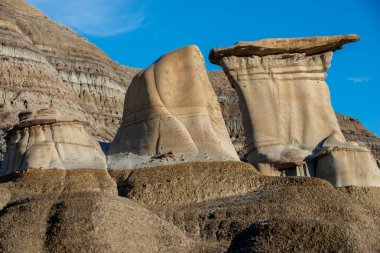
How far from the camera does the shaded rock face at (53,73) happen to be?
228 ft

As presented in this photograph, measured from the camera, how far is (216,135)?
2812cm

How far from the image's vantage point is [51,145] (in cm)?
2739

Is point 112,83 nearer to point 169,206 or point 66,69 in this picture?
point 66,69

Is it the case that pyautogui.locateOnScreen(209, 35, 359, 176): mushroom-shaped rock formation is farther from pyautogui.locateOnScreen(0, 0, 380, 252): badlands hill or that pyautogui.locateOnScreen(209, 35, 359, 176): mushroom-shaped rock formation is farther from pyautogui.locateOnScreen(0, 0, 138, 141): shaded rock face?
pyautogui.locateOnScreen(0, 0, 138, 141): shaded rock face

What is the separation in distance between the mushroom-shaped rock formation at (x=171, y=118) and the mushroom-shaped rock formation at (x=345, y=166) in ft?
10.8

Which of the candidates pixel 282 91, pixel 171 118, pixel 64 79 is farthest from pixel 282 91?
pixel 64 79

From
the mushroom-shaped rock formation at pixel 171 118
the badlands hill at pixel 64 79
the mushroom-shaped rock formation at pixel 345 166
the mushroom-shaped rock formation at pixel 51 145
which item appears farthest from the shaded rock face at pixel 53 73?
the mushroom-shaped rock formation at pixel 345 166

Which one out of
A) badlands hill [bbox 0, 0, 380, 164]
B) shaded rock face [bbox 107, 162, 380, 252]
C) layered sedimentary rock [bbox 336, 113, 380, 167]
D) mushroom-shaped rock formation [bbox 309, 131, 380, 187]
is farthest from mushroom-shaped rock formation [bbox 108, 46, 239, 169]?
layered sedimentary rock [bbox 336, 113, 380, 167]

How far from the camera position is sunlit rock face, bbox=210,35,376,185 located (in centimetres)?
3134

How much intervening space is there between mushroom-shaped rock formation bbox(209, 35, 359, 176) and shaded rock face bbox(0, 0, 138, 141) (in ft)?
106

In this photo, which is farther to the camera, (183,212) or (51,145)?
(51,145)

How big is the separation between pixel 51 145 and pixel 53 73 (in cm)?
5050

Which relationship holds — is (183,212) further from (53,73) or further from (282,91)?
(53,73)

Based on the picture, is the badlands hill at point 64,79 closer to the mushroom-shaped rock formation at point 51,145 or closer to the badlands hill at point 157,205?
the mushroom-shaped rock formation at point 51,145
